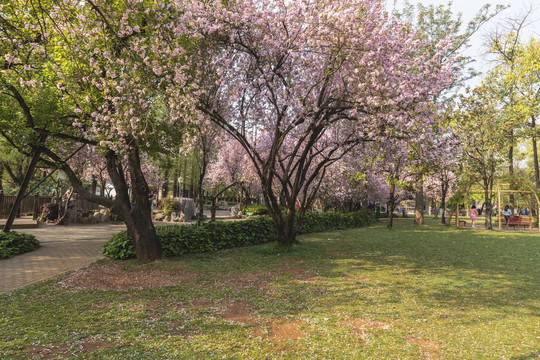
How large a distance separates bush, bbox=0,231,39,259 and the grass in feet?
12.2

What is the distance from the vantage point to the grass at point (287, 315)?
3.67m

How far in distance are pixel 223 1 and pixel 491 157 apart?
20.9m

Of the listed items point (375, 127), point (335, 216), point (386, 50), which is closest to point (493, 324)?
point (375, 127)

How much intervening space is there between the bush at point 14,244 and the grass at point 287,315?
3.72m

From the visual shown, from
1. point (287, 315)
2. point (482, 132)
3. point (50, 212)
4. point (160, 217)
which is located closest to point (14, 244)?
point (287, 315)

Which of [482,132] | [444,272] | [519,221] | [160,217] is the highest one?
[482,132]

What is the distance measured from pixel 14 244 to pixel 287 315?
9.36 metres

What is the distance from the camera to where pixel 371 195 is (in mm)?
29016

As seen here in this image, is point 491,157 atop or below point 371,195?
atop

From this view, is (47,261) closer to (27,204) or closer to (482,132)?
(27,204)

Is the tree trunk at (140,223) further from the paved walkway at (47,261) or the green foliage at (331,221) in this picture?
the green foliage at (331,221)

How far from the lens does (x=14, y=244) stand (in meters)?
9.52

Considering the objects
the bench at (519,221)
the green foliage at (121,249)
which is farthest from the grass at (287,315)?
the bench at (519,221)

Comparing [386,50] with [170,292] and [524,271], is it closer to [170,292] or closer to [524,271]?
[524,271]
